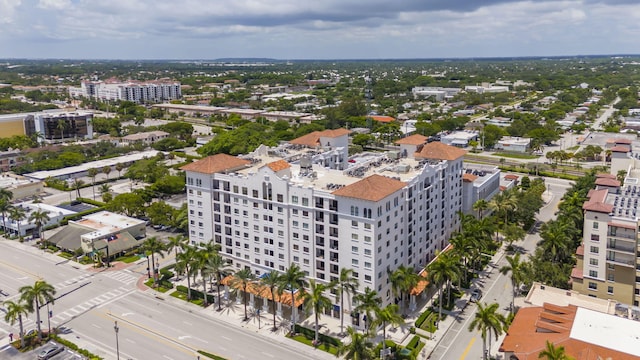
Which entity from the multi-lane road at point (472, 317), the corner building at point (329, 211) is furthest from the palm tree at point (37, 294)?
the multi-lane road at point (472, 317)

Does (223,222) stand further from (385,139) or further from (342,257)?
(385,139)

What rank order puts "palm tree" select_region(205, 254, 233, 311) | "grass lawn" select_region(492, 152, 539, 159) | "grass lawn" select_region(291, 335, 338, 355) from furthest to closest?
"grass lawn" select_region(492, 152, 539, 159) < "palm tree" select_region(205, 254, 233, 311) < "grass lawn" select_region(291, 335, 338, 355)

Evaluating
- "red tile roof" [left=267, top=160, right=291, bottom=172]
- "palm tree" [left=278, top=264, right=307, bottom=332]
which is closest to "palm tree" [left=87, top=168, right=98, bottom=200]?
"red tile roof" [left=267, top=160, right=291, bottom=172]

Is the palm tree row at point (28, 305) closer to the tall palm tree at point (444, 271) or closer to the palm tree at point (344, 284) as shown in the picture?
the palm tree at point (344, 284)

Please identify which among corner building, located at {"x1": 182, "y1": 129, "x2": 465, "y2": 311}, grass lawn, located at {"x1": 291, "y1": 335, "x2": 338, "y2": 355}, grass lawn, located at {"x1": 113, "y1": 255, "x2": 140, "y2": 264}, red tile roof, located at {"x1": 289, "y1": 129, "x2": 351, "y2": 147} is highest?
red tile roof, located at {"x1": 289, "y1": 129, "x2": 351, "y2": 147}

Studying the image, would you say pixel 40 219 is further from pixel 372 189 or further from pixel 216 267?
pixel 372 189

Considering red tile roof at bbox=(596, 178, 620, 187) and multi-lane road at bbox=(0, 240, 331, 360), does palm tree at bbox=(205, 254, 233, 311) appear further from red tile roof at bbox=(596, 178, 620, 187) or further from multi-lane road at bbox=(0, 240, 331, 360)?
red tile roof at bbox=(596, 178, 620, 187)

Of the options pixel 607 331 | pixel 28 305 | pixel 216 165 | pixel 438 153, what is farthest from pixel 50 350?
pixel 438 153
